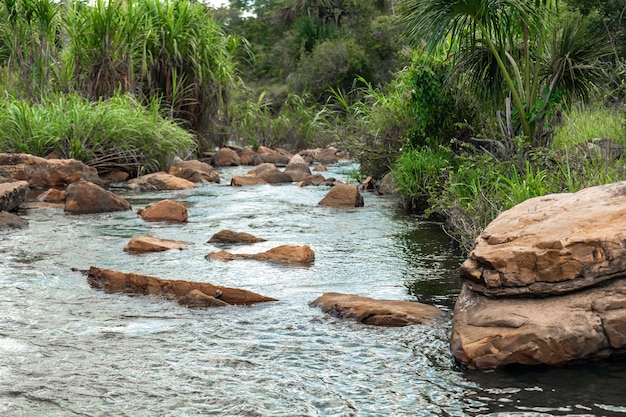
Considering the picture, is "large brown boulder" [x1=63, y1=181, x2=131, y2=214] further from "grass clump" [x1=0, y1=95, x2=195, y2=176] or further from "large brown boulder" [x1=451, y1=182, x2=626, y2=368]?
"large brown boulder" [x1=451, y1=182, x2=626, y2=368]

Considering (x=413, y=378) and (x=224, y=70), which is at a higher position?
(x=224, y=70)

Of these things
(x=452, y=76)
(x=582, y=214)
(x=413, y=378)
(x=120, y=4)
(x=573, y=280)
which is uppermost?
(x=120, y=4)

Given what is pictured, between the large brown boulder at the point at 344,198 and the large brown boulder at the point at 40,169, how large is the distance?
405cm

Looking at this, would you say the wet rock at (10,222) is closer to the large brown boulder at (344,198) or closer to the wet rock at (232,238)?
the wet rock at (232,238)

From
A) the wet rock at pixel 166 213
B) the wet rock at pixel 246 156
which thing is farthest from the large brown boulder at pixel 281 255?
the wet rock at pixel 246 156

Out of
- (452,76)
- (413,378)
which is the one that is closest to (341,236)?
(452,76)

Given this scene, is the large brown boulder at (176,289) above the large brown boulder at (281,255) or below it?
below

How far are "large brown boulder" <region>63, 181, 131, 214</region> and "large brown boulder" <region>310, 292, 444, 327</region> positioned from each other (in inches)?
207

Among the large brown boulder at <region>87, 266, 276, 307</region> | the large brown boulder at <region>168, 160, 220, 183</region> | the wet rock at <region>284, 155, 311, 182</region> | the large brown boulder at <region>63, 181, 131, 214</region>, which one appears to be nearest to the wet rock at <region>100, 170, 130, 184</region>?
the large brown boulder at <region>168, 160, 220, 183</region>

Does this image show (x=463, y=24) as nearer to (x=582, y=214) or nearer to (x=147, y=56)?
(x=582, y=214)

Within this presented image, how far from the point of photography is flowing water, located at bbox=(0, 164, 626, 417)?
3.34 m

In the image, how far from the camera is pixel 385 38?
28641 mm

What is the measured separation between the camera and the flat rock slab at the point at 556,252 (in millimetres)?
3826

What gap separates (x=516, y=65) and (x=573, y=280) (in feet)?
14.9
